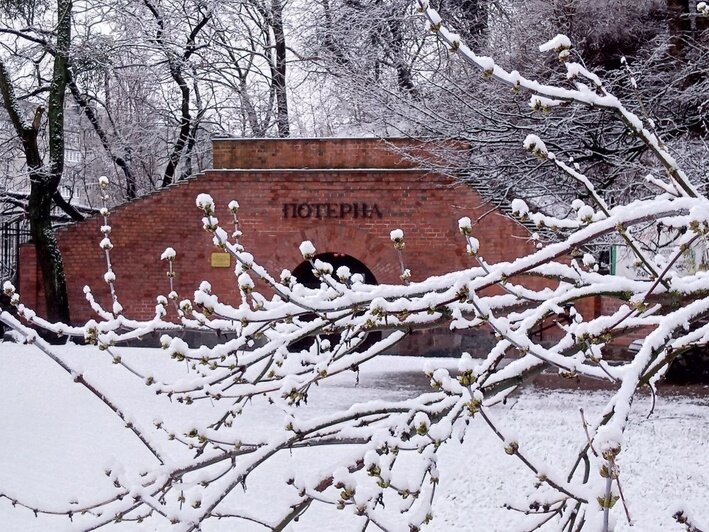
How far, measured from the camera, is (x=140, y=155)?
21297 millimetres

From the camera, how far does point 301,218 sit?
49.2 ft

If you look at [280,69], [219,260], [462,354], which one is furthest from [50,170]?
[462,354]

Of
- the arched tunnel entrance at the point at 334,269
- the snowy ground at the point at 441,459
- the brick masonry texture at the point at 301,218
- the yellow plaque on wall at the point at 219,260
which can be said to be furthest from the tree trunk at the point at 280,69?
the snowy ground at the point at 441,459

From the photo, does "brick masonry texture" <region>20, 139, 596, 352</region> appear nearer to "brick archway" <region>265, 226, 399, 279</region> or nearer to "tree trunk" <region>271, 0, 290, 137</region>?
"brick archway" <region>265, 226, 399, 279</region>

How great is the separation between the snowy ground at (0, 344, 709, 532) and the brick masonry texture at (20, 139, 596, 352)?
341cm

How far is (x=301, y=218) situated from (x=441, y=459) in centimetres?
735

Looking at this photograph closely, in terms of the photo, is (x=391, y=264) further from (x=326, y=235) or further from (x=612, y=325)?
(x=612, y=325)

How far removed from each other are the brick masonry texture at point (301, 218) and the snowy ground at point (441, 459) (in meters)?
3.41

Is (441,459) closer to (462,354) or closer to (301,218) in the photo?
(462,354)

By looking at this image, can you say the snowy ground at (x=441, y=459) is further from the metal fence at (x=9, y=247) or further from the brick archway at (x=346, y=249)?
the metal fence at (x=9, y=247)

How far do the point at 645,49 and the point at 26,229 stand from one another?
13.5 meters

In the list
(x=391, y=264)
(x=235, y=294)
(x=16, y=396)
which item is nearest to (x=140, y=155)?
(x=235, y=294)

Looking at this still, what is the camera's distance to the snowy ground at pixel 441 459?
702cm

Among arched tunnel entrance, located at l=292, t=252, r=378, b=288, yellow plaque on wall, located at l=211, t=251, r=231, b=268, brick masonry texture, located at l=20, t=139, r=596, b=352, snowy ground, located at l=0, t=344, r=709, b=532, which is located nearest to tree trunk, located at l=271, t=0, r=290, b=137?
brick masonry texture, located at l=20, t=139, r=596, b=352
